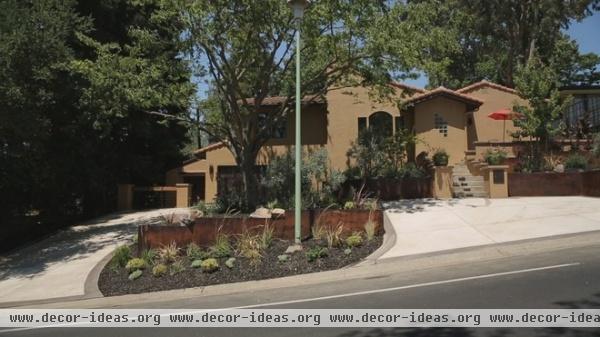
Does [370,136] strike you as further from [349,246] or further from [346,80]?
[349,246]

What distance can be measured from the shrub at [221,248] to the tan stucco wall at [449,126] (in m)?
13.2

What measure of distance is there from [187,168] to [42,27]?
13837mm

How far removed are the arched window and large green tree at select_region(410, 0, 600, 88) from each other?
5.71m

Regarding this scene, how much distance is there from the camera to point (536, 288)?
7855 millimetres

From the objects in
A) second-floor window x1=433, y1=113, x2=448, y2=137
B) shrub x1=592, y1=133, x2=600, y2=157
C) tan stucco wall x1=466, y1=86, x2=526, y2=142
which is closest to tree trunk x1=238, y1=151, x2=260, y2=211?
second-floor window x1=433, y1=113, x2=448, y2=137

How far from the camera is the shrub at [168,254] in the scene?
40.7ft

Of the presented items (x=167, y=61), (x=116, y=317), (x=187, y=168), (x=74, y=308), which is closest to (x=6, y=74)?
(x=167, y=61)

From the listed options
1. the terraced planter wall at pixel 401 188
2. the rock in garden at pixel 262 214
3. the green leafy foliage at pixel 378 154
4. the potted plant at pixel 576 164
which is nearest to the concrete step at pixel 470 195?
the terraced planter wall at pixel 401 188

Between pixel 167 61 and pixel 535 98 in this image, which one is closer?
pixel 167 61

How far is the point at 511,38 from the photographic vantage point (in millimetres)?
33844

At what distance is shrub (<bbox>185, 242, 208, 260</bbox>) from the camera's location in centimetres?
1229

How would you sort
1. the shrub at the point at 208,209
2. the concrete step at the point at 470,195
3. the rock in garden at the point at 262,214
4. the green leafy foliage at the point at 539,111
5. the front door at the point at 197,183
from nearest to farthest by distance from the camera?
1. the rock in garden at the point at 262,214
2. the shrub at the point at 208,209
3. the green leafy foliage at the point at 539,111
4. the concrete step at the point at 470,195
5. the front door at the point at 197,183

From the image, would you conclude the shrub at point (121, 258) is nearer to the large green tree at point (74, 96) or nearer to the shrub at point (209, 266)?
the shrub at point (209, 266)

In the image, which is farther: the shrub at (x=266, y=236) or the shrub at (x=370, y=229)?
the shrub at (x=370, y=229)
